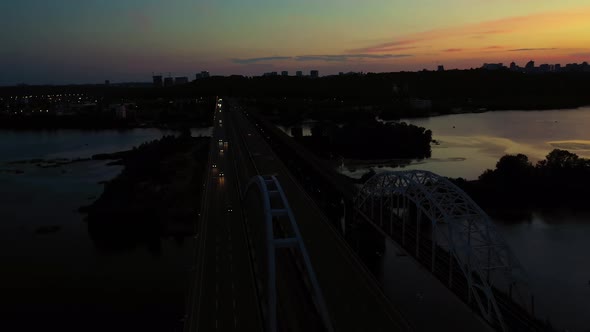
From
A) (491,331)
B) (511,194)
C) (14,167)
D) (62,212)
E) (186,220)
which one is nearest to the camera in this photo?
(491,331)

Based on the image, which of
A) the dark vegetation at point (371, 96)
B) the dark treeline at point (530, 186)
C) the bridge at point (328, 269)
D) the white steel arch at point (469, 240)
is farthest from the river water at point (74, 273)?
the dark vegetation at point (371, 96)

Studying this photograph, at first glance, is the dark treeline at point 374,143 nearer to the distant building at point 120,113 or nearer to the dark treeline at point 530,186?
the dark treeline at point 530,186

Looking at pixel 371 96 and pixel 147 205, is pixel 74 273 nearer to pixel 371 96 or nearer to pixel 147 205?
pixel 147 205

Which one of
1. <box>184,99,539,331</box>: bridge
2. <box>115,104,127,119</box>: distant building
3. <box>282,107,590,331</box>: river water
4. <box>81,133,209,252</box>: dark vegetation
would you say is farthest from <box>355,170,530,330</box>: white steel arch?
<box>115,104,127,119</box>: distant building

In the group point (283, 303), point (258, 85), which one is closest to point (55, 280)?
point (283, 303)

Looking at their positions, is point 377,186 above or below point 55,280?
above

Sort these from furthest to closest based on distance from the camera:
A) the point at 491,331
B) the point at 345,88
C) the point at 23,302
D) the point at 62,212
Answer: the point at 345,88
the point at 62,212
the point at 23,302
the point at 491,331

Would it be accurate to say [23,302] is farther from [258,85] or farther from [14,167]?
[258,85]

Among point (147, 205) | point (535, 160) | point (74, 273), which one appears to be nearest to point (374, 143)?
point (535, 160)
